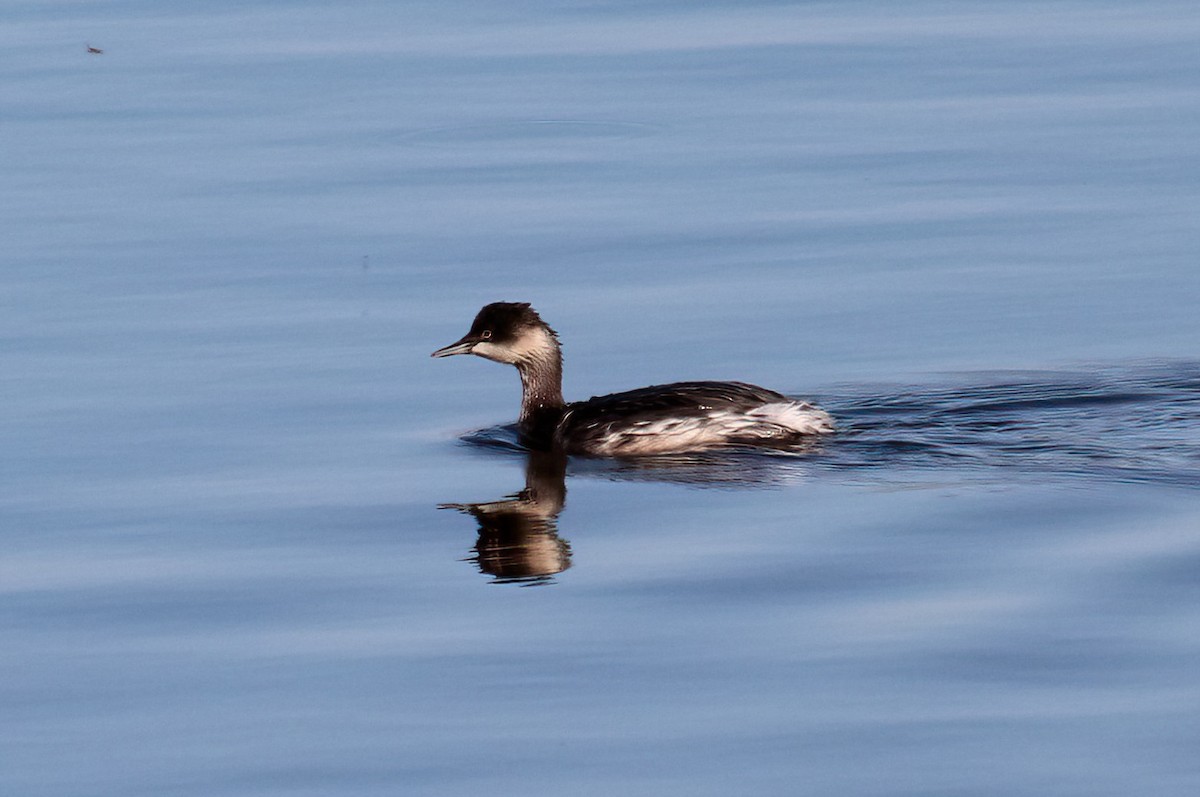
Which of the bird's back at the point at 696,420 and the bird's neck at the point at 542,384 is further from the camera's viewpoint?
the bird's neck at the point at 542,384

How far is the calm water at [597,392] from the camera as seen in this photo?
7336mm

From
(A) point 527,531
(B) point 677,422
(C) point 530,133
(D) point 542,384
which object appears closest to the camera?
(A) point 527,531

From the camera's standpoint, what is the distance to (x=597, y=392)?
12875 millimetres

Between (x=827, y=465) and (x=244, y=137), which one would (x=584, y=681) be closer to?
(x=827, y=465)

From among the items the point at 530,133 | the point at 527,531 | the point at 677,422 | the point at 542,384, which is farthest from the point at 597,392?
the point at 530,133

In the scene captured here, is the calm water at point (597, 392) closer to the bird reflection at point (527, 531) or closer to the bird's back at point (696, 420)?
the bird reflection at point (527, 531)

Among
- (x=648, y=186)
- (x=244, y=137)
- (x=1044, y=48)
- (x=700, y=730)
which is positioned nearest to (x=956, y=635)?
(x=700, y=730)

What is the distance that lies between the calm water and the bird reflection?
0.04m

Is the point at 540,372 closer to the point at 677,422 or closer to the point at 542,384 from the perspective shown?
the point at 542,384

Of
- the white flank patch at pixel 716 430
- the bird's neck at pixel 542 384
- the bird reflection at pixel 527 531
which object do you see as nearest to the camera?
the bird reflection at pixel 527 531

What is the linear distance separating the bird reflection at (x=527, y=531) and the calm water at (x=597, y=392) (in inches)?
1.5

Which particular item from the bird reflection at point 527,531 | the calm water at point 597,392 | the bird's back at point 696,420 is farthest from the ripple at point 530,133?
the bird reflection at point 527,531

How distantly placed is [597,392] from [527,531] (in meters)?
2.99

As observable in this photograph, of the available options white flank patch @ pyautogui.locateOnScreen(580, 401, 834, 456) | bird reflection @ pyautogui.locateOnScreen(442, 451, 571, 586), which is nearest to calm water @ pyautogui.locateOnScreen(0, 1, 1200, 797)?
bird reflection @ pyautogui.locateOnScreen(442, 451, 571, 586)
